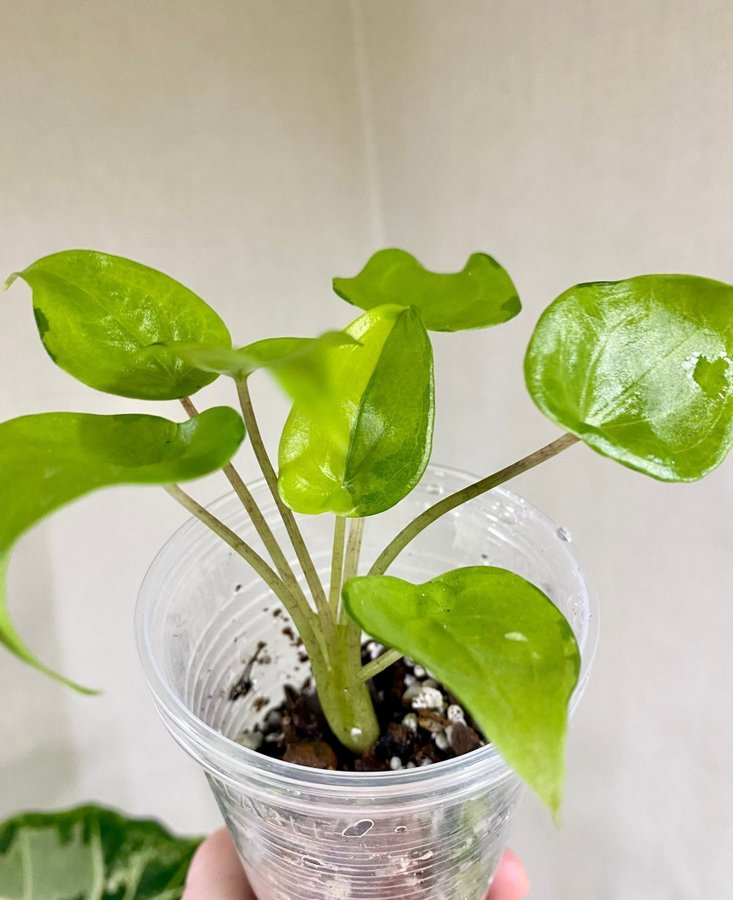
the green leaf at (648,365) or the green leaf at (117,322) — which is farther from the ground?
the green leaf at (117,322)

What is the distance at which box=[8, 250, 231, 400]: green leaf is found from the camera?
38cm

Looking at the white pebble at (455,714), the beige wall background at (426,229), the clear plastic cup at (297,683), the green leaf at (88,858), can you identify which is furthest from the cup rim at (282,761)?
the green leaf at (88,858)

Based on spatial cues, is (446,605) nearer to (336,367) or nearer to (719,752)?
(336,367)

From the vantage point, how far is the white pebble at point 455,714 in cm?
53

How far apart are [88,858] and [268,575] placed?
21.9 inches

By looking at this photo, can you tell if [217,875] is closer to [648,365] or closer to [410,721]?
[410,721]

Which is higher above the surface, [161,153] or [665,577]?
[161,153]

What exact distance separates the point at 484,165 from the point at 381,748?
0.53 metres

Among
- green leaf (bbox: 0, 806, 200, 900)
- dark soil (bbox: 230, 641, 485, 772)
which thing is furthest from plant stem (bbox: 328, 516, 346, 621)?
green leaf (bbox: 0, 806, 200, 900)

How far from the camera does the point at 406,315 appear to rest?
1.27ft

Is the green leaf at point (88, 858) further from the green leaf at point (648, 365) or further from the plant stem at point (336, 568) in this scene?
the green leaf at point (648, 365)

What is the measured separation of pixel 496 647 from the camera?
34 centimetres

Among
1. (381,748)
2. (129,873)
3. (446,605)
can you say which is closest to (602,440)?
(446,605)

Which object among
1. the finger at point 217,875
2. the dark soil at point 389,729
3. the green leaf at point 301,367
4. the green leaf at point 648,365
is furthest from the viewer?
the finger at point 217,875
